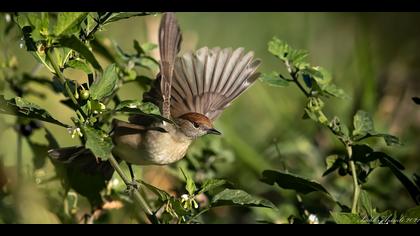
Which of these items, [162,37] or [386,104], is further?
[386,104]

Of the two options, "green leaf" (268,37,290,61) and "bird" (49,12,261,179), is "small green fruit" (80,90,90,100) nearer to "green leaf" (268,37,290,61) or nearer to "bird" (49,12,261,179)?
"bird" (49,12,261,179)

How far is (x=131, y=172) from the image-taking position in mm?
3082

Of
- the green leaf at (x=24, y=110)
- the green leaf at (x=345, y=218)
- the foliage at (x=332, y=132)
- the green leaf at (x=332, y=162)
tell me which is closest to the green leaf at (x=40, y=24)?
the green leaf at (x=24, y=110)

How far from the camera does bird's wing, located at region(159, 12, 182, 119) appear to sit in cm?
280

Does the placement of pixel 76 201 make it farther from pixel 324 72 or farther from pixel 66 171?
pixel 324 72

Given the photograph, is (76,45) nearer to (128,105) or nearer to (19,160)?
(128,105)

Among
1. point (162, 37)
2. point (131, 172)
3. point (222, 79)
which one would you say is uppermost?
point (162, 37)

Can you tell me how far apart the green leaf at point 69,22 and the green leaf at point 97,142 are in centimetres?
27

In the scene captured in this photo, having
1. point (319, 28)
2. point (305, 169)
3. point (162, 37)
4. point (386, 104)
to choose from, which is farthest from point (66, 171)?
point (319, 28)

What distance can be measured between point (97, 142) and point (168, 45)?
81cm

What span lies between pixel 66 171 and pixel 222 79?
0.71m

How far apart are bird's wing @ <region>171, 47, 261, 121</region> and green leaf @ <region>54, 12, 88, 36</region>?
37.7 inches

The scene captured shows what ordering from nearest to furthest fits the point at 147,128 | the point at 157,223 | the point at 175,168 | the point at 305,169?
1. the point at 157,223
2. the point at 147,128
3. the point at 175,168
4. the point at 305,169

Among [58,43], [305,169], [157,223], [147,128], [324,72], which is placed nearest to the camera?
[58,43]
